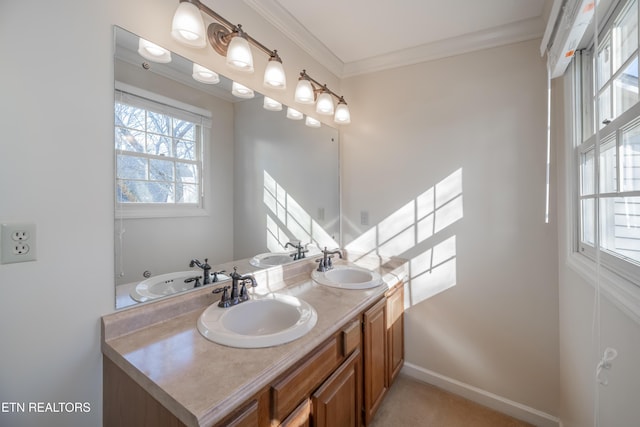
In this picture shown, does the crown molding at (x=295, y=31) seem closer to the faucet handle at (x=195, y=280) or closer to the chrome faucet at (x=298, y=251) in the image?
the chrome faucet at (x=298, y=251)

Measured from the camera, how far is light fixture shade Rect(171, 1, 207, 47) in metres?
1.07

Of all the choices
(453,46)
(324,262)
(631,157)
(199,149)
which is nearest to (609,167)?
(631,157)

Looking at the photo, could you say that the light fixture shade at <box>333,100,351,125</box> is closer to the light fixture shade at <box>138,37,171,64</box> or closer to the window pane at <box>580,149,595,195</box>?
the light fixture shade at <box>138,37,171,64</box>

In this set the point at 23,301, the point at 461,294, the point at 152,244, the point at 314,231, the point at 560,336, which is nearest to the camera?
the point at 23,301

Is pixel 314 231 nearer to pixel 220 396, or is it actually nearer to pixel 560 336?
pixel 220 396

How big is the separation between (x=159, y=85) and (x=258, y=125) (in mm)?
561

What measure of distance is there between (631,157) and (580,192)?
0.58m

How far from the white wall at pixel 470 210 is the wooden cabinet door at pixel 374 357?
0.52 m

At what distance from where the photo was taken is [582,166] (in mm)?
1289

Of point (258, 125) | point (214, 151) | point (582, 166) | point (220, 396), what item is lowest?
point (220, 396)

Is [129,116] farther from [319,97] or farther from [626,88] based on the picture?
[626,88]

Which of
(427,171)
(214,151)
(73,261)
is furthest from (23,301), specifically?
(427,171)

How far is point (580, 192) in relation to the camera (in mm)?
1326

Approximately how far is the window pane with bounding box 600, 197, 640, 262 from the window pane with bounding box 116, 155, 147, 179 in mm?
1750
